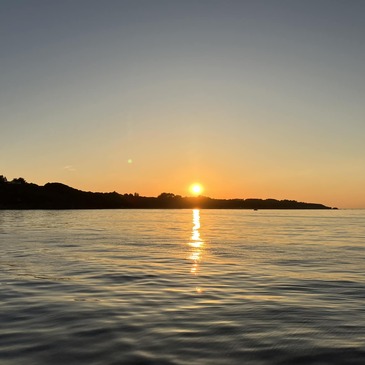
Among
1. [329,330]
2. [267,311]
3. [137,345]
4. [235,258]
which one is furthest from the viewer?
[235,258]

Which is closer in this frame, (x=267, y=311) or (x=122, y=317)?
(x=122, y=317)

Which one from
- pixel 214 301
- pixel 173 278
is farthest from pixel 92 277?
pixel 214 301

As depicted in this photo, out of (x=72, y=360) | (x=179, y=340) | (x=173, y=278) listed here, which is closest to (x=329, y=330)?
(x=179, y=340)

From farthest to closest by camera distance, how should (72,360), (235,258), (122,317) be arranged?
(235,258) < (122,317) < (72,360)

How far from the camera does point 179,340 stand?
10.8m

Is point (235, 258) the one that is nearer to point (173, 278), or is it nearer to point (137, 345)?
point (173, 278)

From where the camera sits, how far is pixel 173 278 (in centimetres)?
2208

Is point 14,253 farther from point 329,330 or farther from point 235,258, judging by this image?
point 329,330

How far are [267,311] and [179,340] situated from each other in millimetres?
4708

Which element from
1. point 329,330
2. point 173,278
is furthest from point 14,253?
point 329,330

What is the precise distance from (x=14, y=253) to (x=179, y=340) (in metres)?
26.2

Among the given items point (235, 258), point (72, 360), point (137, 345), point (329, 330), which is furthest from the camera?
point (235, 258)

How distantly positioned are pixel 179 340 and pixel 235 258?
21404 mm

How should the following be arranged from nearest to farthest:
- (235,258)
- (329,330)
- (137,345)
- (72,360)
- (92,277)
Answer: (72,360)
(137,345)
(329,330)
(92,277)
(235,258)
